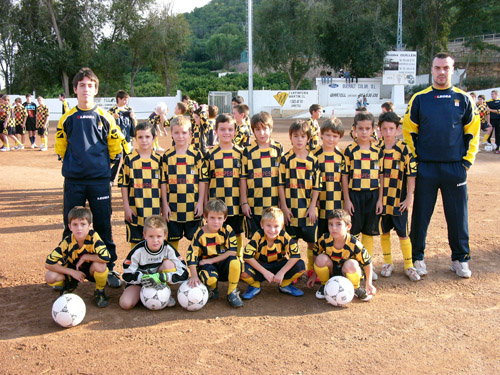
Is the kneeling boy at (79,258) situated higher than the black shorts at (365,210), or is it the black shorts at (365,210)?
the black shorts at (365,210)

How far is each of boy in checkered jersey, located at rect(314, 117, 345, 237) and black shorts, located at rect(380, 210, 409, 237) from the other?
574 millimetres

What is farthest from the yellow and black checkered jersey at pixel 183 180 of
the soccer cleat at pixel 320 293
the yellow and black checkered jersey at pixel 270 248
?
the soccer cleat at pixel 320 293

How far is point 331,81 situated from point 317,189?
32.9 meters

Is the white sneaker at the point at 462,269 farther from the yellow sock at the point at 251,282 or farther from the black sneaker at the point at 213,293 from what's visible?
the black sneaker at the point at 213,293

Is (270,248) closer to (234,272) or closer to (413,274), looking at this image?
(234,272)

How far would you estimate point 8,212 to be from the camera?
8.73 meters

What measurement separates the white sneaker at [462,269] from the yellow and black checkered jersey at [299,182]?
6.07ft

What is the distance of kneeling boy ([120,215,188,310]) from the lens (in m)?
4.63

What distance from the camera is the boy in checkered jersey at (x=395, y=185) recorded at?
210 inches

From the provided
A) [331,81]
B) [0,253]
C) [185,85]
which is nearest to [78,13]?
→ [185,85]

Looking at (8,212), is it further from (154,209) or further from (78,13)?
(78,13)

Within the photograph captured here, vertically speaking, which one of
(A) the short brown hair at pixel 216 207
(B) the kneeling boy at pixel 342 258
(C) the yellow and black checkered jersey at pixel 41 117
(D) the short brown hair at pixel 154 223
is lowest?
(B) the kneeling boy at pixel 342 258

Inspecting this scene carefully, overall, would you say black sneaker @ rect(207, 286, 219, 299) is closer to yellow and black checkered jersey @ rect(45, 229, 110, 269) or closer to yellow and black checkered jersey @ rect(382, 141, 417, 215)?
yellow and black checkered jersey @ rect(45, 229, 110, 269)

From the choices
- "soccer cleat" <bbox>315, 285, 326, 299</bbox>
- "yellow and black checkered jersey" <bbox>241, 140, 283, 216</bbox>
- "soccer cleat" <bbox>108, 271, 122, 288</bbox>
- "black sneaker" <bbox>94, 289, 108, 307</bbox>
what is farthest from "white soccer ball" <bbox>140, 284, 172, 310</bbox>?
"soccer cleat" <bbox>315, 285, 326, 299</bbox>
